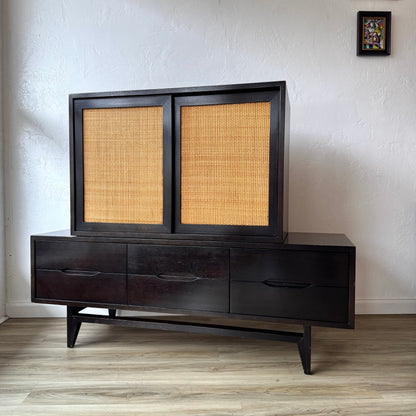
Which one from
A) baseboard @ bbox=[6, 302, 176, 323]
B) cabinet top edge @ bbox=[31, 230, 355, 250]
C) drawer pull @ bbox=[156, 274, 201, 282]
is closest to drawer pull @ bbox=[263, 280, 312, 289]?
cabinet top edge @ bbox=[31, 230, 355, 250]

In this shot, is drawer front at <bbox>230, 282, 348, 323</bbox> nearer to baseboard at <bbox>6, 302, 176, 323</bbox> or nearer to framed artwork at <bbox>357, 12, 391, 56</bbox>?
baseboard at <bbox>6, 302, 176, 323</bbox>

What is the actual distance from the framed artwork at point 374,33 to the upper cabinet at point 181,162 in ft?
3.13

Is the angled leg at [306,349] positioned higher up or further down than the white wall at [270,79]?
further down

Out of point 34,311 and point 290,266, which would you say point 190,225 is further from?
point 34,311

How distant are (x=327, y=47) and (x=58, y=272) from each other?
200cm

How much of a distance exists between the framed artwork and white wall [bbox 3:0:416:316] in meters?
0.05

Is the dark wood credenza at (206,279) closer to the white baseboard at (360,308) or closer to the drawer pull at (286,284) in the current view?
the drawer pull at (286,284)

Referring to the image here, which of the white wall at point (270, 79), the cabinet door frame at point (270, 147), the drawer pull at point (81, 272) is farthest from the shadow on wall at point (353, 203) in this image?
the drawer pull at point (81, 272)

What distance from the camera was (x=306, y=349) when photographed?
1.55 m

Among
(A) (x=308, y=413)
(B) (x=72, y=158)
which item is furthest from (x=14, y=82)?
(A) (x=308, y=413)

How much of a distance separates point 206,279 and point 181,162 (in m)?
0.54

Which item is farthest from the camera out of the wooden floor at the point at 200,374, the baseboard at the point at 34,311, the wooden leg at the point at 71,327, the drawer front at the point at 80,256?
the baseboard at the point at 34,311

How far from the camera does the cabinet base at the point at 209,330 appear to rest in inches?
61.4

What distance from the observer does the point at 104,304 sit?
5.59 ft
